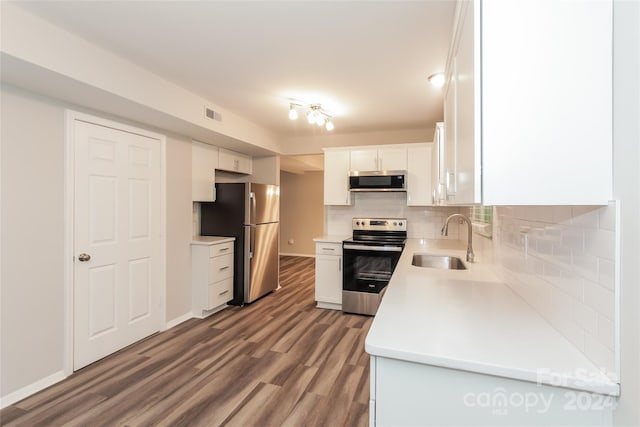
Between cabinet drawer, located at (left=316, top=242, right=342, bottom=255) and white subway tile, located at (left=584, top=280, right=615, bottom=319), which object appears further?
cabinet drawer, located at (left=316, top=242, right=342, bottom=255)

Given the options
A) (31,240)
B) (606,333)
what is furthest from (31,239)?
(606,333)

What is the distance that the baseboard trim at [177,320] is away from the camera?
11.1 ft

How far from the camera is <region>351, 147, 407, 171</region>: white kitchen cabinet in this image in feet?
13.2

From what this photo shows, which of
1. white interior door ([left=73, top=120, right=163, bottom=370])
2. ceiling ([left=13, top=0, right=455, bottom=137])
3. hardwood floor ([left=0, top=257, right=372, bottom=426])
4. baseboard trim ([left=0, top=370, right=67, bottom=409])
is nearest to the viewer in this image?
ceiling ([left=13, top=0, right=455, bottom=137])

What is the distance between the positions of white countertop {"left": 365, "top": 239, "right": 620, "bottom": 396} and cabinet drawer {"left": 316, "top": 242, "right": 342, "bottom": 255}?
225cm

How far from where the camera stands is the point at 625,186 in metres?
0.78

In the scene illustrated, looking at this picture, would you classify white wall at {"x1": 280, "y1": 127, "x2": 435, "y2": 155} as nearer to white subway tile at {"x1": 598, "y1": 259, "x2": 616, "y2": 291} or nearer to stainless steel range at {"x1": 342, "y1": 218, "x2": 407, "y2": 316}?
stainless steel range at {"x1": 342, "y1": 218, "x2": 407, "y2": 316}

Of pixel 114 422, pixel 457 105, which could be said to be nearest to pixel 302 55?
pixel 457 105

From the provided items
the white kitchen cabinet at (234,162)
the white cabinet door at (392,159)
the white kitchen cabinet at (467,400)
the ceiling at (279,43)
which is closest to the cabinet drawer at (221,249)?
the white kitchen cabinet at (234,162)

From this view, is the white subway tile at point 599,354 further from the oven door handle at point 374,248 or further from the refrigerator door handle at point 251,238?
the refrigerator door handle at point 251,238

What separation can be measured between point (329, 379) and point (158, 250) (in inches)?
85.3

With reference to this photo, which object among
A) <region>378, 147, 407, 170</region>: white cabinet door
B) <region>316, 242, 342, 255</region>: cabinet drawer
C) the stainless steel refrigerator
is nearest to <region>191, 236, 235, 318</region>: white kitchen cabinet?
the stainless steel refrigerator

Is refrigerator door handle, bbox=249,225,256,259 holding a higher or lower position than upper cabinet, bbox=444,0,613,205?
lower

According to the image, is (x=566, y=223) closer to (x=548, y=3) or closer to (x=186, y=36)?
(x=548, y=3)
